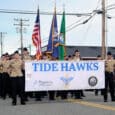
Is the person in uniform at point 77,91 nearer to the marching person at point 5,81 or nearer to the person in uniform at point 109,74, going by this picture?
the person in uniform at point 109,74

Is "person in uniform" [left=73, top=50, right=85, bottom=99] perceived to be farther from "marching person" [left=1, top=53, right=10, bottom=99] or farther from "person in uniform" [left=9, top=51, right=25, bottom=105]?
"marching person" [left=1, top=53, right=10, bottom=99]

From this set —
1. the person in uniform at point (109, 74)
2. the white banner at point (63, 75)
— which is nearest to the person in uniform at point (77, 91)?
the white banner at point (63, 75)

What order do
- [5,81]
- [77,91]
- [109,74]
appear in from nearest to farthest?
1. [109,74]
2. [77,91]
3. [5,81]

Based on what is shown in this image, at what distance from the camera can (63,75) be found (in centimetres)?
2009

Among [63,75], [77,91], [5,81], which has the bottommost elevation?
[77,91]

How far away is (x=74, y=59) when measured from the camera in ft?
68.4

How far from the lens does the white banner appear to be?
19781mm

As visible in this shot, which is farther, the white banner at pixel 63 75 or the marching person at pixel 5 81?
the marching person at pixel 5 81

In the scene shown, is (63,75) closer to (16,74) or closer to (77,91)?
(77,91)

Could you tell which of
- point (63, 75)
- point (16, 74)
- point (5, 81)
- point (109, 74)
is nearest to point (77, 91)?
point (63, 75)

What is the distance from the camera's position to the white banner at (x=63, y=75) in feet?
64.9

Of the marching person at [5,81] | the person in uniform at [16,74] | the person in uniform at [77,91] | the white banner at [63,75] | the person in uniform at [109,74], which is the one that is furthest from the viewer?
the marching person at [5,81]

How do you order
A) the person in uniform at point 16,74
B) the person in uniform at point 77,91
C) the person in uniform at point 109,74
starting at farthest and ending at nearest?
the person in uniform at point 77,91
the person in uniform at point 109,74
the person in uniform at point 16,74

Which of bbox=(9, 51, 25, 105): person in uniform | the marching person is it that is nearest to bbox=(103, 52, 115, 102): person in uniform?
bbox=(9, 51, 25, 105): person in uniform
